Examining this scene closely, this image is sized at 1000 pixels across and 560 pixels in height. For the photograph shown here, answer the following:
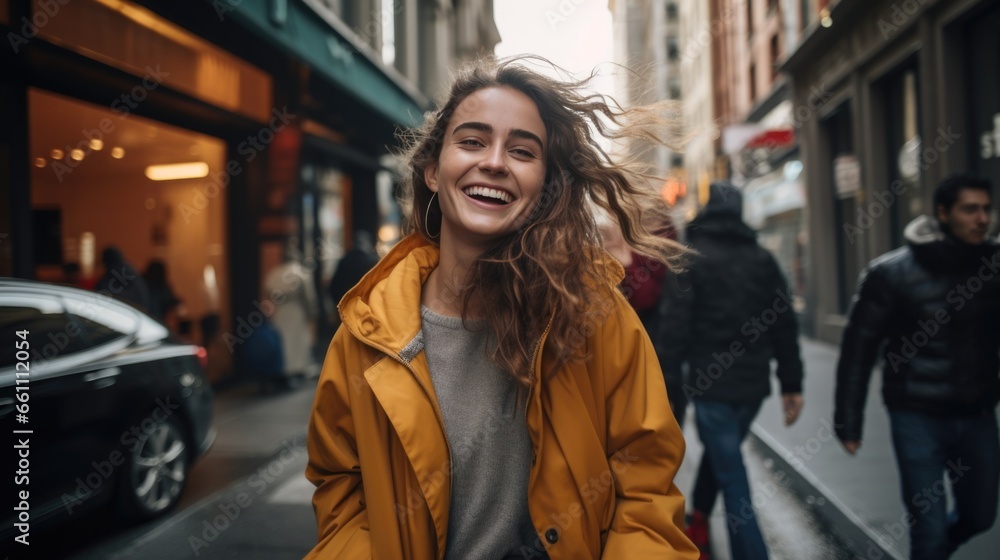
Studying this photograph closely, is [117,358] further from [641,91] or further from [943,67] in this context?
[943,67]

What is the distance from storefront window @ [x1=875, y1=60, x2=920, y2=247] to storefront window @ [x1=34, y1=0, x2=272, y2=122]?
9.55m

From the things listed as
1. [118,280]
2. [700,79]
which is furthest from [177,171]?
[700,79]

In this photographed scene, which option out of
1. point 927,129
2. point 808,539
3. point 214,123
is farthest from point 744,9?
point 808,539

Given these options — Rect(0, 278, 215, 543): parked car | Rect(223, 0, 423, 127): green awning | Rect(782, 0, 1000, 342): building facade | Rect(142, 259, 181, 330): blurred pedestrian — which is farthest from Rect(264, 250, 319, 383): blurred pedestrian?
Rect(782, 0, 1000, 342): building facade

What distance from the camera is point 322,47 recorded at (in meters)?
11.1

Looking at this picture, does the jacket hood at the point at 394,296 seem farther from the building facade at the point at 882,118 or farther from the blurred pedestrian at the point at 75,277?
the building facade at the point at 882,118

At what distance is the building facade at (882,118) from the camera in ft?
30.0

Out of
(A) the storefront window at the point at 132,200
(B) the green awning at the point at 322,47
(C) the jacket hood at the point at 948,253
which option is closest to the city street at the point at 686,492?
(C) the jacket hood at the point at 948,253

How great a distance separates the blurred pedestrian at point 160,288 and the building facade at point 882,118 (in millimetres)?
9545

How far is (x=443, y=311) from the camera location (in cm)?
200

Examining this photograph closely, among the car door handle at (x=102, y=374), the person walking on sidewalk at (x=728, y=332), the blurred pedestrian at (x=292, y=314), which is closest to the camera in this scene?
the person walking on sidewalk at (x=728, y=332)

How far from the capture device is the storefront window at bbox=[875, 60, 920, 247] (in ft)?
37.4

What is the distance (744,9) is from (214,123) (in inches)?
766

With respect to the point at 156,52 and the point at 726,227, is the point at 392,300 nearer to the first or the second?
the point at 726,227
